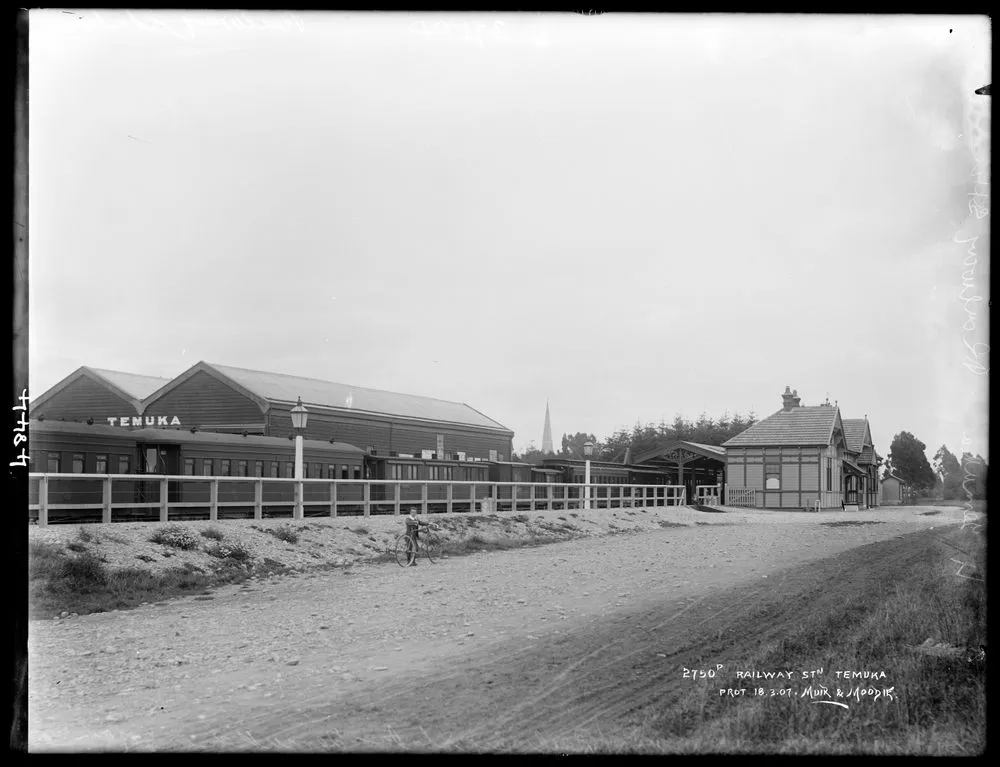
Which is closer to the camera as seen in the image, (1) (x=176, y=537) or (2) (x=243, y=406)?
(1) (x=176, y=537)

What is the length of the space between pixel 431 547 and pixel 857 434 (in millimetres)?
9522

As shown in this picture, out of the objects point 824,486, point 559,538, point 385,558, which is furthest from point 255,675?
point 559,538

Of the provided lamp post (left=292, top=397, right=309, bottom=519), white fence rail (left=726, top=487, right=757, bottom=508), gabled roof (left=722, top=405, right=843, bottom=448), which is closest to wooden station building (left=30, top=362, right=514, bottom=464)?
lamp post (left=292, top=397, right=309, bottom=519)

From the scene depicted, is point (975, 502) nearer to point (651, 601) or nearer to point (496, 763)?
point (496, 763)

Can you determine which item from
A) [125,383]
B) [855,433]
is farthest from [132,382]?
[855,433]

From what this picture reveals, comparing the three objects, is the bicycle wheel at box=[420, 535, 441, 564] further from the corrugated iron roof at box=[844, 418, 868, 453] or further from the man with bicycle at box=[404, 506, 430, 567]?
the corrugated iron roof at box=[844, 418, 868, 453]

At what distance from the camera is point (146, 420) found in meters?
21.1

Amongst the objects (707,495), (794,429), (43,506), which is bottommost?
(707,495)

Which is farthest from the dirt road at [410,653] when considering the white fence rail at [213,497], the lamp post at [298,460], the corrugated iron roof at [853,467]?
the lamp post at [298,460]

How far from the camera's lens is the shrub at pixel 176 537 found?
12797 mm

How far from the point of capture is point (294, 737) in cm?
543

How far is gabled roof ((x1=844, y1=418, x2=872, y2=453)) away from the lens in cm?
948

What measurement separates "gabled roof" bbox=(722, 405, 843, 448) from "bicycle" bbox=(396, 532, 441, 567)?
6.30 metres

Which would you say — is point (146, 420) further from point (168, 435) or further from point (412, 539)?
point (412, 539)
